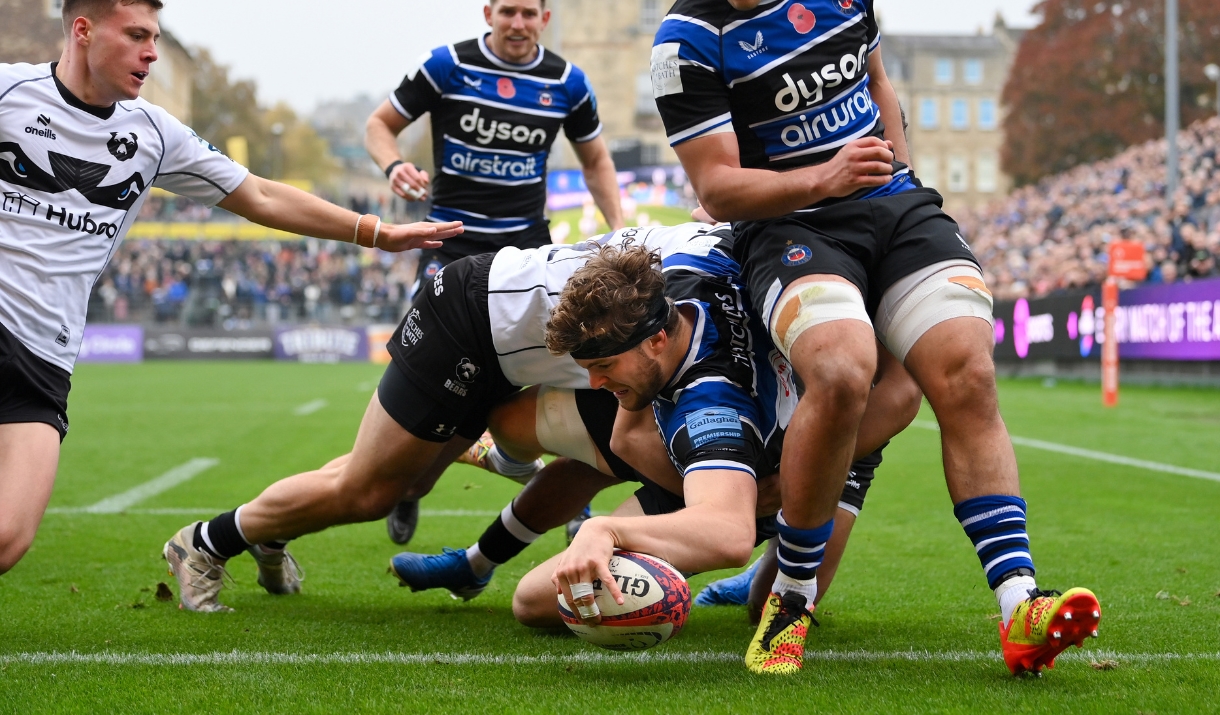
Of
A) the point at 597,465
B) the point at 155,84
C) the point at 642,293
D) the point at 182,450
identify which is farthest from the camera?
the point at 155,84

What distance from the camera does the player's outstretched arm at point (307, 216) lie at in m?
4.55

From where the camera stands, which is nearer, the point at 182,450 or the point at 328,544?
the point at 328,544

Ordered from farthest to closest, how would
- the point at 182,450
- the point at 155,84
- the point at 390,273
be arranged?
the point at 155,84, the point at 390,273, the point at 182,450

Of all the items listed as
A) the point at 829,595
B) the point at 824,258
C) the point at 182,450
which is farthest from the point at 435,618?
the point at 182,450

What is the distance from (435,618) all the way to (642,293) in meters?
1.63

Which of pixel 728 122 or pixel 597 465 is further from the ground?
pixel 728 122

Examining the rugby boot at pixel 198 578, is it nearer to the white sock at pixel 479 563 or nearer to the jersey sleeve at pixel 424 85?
the white sock at pixel 479 563

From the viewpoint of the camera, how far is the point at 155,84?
2367 inches

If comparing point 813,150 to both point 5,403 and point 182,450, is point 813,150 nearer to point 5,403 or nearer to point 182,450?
point 5,403

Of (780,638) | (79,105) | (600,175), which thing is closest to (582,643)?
(780,638)

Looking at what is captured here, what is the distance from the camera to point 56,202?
4.05m

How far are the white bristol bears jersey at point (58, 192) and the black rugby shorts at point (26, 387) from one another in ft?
0.11

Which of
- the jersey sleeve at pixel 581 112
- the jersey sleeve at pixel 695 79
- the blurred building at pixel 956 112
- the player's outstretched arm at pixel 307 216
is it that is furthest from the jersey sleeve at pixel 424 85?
the blurred building at pixel 956 112

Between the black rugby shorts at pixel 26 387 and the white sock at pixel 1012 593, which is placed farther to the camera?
the black rugby shorts at pixel 26 387
